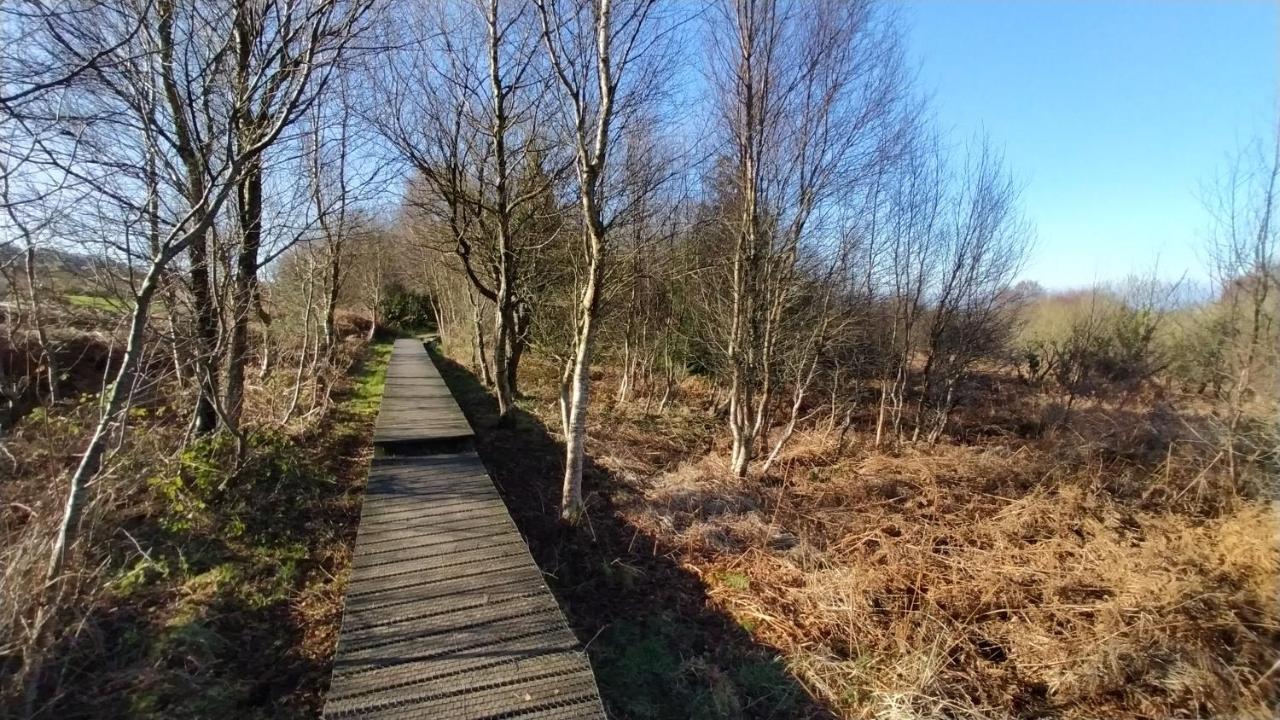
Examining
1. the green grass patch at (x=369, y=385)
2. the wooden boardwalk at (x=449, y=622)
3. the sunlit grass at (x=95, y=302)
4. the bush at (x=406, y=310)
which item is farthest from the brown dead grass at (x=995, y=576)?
the bush at (x=406, y=310)

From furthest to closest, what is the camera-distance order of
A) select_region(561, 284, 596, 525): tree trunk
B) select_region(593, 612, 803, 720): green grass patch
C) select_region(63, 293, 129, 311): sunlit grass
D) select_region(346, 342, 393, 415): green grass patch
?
select_region(346, 342, 393, 415): green grass patch → select_region(561, 284, 596, 525): tree trunk → select_region(63, 293, 129, 311): sunlit grass → select_region(593, 612, 803, 720): green grass patch

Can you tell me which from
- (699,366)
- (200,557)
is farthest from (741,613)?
(699,366)

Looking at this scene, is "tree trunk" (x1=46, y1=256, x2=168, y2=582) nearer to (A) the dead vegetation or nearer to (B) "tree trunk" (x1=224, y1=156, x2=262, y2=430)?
(A) the dead vegetation

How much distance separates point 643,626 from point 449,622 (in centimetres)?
148

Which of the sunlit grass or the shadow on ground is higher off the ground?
the sunlit grass

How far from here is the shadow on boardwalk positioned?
333 cm

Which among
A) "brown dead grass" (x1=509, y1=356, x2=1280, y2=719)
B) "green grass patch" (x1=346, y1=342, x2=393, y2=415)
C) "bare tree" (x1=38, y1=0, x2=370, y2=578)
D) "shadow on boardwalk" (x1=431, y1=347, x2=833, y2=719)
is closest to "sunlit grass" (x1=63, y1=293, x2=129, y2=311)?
"bare tree" (x1=38, y1=0, x2=370, y2=578)

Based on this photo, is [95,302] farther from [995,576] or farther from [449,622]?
[995,576]

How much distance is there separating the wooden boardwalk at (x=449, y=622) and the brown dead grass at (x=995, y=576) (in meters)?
1.65

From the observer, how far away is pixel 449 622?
333 centimetres

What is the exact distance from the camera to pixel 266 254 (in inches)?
236

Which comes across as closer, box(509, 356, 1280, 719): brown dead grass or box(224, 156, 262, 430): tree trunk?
box(509, 356, 1280, 719): brown dead grass

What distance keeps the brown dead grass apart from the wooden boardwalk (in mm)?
1652

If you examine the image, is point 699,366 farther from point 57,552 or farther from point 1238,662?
point 57,552
